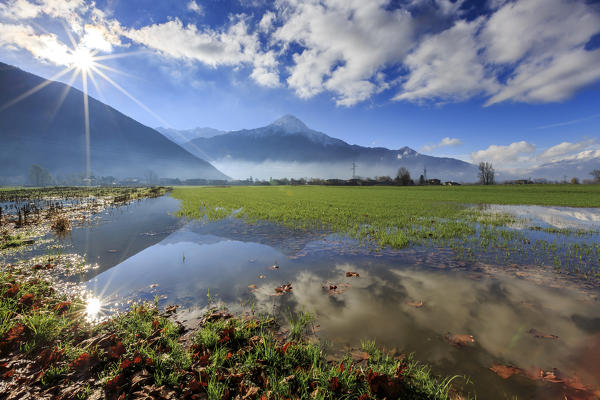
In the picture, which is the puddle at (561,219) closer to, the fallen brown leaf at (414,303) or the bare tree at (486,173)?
the fallen brown leaf at (414,303)

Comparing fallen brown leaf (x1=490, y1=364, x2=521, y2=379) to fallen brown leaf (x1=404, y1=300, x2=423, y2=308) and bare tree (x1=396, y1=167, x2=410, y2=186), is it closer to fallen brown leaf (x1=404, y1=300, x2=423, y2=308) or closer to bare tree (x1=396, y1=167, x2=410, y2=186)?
fallen brown leaf (x1=404, y1=300, x2=423, y2=308)

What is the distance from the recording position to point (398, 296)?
6.26 metres

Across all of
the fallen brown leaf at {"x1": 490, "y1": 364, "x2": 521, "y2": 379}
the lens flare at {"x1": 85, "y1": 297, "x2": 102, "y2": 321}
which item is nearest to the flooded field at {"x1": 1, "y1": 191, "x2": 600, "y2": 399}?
the fallen brown leaf at {"x1": 490, "y1": 364, "x2": 521, "y2": 379}

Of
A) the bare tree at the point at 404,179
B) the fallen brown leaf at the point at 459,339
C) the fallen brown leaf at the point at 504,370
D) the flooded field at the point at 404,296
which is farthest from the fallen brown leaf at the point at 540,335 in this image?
the bare tree at the point at 404,179

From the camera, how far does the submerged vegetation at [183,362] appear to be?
3.21 meters

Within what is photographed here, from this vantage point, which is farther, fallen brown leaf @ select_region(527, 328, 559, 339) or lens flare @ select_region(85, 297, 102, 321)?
lens flare @ select_region(85, 297, 102, 321)

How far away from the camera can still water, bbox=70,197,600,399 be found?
158 inches

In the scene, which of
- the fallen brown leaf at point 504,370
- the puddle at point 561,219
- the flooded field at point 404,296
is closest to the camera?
the fallen brown leaf at point 504,370

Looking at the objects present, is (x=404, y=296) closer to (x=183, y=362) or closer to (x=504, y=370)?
(x=504, y=370)

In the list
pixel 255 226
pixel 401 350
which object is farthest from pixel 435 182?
pixel 401 350

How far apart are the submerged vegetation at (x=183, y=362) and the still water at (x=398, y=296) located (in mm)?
692

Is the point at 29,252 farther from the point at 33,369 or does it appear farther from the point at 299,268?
the point at 299,268

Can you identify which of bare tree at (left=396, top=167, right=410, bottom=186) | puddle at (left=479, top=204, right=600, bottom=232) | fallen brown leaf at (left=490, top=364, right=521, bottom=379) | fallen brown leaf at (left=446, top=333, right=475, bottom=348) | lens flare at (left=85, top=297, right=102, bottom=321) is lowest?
lens flare at (left=85, top=297, right=102, bottom=321)

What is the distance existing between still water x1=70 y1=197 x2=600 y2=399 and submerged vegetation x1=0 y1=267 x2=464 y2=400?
27.2 inches
